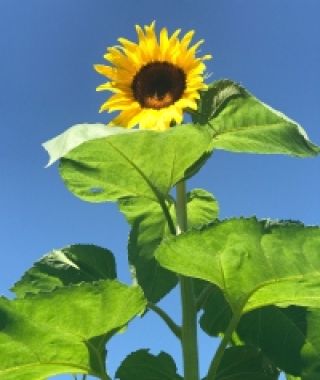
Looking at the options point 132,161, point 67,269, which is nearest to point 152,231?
point 67,269

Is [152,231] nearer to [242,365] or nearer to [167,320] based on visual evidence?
[167,320]

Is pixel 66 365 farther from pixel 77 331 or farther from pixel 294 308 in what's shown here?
pixel 294 308

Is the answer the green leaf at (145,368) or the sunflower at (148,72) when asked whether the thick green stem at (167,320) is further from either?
the sunflower at (148,72)

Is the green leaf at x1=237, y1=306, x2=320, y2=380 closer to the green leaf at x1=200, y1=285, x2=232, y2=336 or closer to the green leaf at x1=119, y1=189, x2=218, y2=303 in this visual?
the green leaf at x1=200, y1=285, x2=232, y2=336

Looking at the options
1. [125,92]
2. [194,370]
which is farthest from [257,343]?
[125,92]

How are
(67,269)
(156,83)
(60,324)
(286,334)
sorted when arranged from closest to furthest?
(60,324) → (286,334) → (67,269) → (156,83)

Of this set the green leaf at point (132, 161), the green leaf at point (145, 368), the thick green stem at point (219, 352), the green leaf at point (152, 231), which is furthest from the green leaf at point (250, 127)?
the green leaf at point (145, 368)

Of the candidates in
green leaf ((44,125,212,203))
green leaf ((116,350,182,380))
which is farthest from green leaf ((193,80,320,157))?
green leaf ((116,350,182,380))
